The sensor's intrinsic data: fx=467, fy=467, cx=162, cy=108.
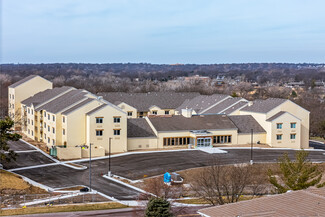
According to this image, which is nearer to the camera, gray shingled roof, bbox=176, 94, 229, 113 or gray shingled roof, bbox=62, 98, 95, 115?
gray shingled roof, bbox=62, 98, 95, 115

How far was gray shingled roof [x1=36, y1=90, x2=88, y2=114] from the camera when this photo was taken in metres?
64.9

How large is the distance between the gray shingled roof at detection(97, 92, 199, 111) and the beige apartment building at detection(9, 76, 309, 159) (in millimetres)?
13289

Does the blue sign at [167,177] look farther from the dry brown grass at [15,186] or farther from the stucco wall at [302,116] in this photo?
the stucco wall at [302,116]

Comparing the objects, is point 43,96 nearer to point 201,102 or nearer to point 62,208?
point 201,102

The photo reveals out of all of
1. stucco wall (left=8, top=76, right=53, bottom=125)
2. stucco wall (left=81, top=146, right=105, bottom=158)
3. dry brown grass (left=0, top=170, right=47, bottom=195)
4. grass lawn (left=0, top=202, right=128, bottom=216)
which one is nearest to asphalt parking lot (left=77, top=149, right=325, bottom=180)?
stucco wall (left=81, top=146, right=105, bottom=158)

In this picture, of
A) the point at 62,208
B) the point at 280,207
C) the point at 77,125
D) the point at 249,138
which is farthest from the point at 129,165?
the point at 280,207

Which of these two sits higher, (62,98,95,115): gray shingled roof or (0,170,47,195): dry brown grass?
(62,98,95,115): gray shingled roof

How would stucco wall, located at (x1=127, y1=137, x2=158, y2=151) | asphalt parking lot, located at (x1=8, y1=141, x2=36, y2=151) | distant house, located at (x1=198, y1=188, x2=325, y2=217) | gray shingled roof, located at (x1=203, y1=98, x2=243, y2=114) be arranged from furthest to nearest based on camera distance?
1. gray shingled roof, located at (x1=203, y1=98, x2=243, y2=114)
2. asphalt parking lot, located at (x1=8, y1=141, x2=36, y2=151)
3. stucco wall, located at (x1=127, y1=137, x2=158, y2=151)
4. distant house, located at (x1=198, y1=188, x2=325, y2=217)

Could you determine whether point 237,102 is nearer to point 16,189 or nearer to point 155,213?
point 16,189

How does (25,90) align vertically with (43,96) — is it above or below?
above

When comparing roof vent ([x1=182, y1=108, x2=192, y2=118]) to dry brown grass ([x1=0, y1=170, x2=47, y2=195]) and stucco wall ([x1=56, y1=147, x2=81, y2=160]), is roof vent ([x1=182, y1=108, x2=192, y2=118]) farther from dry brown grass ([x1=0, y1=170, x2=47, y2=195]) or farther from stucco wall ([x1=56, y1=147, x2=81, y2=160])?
dry brown grass ([x1=0, y1=170, x2=47, y2=195])

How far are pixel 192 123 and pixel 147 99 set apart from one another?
84.7 feet

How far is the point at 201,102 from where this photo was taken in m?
87.4

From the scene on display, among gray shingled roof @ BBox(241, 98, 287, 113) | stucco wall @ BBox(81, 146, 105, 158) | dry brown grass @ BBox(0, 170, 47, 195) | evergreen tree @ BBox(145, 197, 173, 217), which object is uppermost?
gray shingled roof @ BBox(241, 98, 287, 113)
